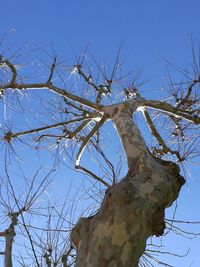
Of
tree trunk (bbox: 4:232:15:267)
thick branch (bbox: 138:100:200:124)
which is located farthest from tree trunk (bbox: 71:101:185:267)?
thick branch (bbox: 138:100:200:124)

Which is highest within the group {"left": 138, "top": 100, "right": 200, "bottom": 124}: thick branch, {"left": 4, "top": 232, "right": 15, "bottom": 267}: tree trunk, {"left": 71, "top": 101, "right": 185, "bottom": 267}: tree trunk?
{"left": 138, "top": 100, "right": 200, "bottom": 124}: thick branch

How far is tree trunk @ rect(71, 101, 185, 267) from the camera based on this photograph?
7.63 feet

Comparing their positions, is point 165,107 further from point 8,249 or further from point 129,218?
point 129,218

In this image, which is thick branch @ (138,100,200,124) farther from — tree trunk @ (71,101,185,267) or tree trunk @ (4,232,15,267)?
tree trunk @ (4,232,15,267)

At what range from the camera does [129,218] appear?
97.0 inches

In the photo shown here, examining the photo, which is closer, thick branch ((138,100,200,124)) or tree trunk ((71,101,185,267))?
tree trunk ((71,101,185,267))

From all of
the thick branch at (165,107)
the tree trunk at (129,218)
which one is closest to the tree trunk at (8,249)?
the tree trunk at (129,218)

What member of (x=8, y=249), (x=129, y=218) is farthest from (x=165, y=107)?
(x=129, y=218)

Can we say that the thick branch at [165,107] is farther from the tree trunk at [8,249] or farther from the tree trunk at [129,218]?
the tree trunk at [8,249]

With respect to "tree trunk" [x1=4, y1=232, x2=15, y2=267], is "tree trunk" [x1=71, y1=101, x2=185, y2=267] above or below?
below

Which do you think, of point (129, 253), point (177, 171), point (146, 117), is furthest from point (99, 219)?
point (146, 117)

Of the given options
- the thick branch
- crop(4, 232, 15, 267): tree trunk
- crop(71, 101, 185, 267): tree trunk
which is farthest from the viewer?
the thick branch

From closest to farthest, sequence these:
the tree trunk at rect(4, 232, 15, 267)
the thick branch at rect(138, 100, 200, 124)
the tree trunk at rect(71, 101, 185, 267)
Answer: the tree trunk at rect(71, 101, 185, 267), the tree trunk at rect(4, 232, 15, 267), the thick branch at rect(138, 100, 200, 124)

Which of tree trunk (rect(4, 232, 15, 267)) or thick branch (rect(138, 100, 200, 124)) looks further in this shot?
thick branch (rect(138, 100, 200, 124))
